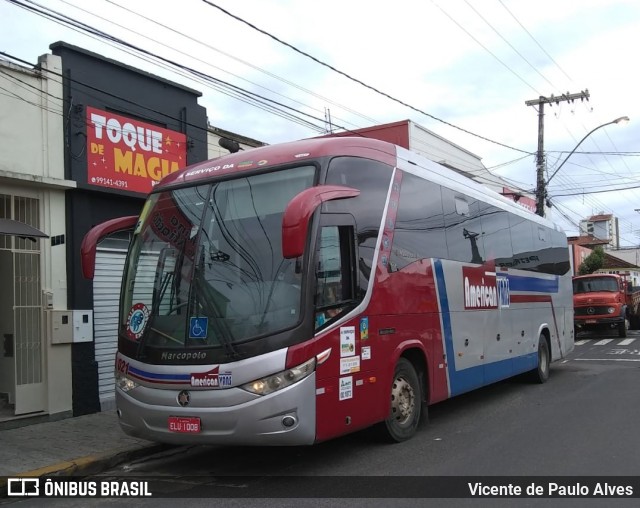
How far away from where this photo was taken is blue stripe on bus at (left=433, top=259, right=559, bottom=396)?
7.89 meters

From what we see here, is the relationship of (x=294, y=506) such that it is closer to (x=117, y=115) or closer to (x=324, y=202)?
(x=324, y=202)

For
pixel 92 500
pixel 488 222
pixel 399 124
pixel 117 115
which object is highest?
pixel 399 124

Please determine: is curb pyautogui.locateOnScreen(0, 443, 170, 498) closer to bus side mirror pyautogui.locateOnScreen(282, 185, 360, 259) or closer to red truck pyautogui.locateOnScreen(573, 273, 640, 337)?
bus side mirror pyautogui.locateOnScreen(282, 185, 360, 259)

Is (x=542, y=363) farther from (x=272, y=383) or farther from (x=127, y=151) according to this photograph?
(x=127, y=151)

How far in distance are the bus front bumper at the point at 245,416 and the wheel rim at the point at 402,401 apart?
5.32 ft

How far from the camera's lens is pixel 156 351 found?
5785mm

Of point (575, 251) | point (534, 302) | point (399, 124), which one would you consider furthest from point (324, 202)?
point (575, 251)

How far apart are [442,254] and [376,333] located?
86.1 inches

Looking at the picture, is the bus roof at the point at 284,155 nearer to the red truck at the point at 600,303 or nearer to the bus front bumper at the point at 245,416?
the bus front bumper at the point at 245,416

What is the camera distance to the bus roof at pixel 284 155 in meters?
6.12

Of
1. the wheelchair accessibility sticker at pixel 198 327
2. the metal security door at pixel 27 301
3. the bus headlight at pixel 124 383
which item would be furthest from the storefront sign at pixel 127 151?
the wheelchair accessibility sticker at pixel 198 327

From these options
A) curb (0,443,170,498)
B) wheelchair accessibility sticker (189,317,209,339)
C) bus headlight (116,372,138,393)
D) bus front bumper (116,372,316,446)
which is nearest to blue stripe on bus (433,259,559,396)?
bus front bumper (116,372,316,446)

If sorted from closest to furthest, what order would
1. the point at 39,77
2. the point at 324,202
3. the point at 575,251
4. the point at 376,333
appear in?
the point at 324,202, the point at 376,333, the point at 39,77, the point at 575,251

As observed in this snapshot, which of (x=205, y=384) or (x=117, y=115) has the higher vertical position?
(x=117, y=115)
